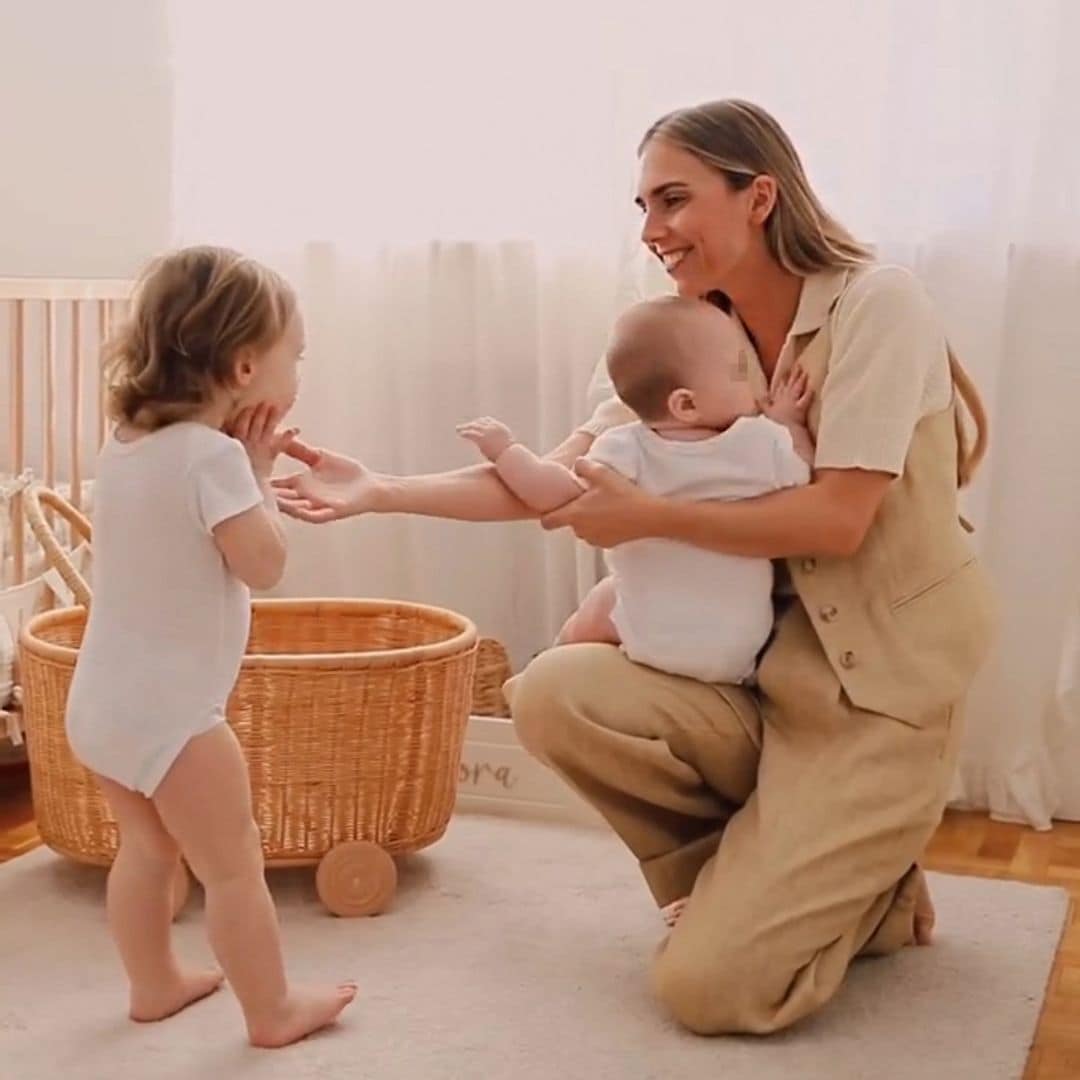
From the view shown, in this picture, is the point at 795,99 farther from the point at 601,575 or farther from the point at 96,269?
the point at 96,269

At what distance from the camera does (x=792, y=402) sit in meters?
2.00

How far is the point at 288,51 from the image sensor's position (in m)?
3.10

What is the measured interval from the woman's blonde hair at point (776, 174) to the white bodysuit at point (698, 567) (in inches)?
8.8

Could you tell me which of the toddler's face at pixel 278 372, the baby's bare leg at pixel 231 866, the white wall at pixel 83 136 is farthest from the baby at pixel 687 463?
the white wall at pixel 83 136

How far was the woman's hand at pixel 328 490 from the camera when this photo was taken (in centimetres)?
193

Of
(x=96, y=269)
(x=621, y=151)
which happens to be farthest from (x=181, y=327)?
(x=96, y=269)

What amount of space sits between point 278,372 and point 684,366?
1.47 feet

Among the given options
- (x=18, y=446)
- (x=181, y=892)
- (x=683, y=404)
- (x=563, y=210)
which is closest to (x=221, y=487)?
(x=683, y=404)

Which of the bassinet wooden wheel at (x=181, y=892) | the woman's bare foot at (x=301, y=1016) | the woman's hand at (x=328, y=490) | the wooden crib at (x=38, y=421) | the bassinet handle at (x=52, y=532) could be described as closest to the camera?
the woman's bare foot at (x=301, y=1016)

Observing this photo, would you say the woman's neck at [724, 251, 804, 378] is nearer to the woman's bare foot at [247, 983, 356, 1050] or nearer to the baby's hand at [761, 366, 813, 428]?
the baby's hand at [761, 366, 813, 428]

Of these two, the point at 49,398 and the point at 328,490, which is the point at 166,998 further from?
the point at 49,398

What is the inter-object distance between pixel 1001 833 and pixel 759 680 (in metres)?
0.86

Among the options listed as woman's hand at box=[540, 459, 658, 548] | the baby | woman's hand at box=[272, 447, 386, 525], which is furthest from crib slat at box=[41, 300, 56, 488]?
woman's hand at box=[540, 459, 658, 548]

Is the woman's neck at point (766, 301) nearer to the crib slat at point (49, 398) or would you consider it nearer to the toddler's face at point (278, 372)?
the toddler's face at point (278, 372)
